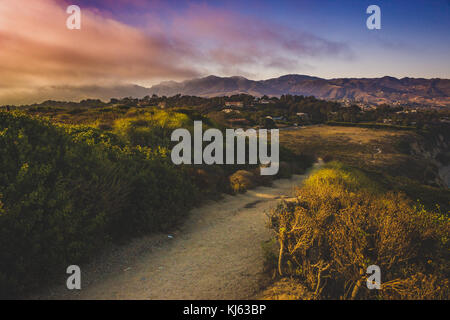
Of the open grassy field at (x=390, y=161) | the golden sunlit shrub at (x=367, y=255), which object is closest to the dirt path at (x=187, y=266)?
the golden sunlit shrub at (x=367, y=255)

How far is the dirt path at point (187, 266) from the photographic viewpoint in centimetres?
511

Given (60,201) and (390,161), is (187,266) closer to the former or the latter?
(60,201)

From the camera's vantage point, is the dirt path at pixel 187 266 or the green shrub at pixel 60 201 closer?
Result: the green shrub at pixel 60 201

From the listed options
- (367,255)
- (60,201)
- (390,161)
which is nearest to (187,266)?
(60,201)

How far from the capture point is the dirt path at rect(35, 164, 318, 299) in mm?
5109

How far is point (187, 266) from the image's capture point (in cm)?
618

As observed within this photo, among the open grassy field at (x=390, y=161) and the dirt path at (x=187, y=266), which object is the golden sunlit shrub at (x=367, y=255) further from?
the open grassy field at (x=390, y=161)

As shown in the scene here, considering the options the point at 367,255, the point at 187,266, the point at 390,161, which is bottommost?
the point at 187,266

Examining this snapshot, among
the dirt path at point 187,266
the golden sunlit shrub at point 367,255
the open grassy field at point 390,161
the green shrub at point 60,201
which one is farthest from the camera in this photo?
the open grassy field at point 390,161

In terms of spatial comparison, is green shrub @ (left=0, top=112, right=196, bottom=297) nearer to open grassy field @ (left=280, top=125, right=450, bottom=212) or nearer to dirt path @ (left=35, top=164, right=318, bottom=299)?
dirt path @ (left=35, top=164, right=318, bottom=299)

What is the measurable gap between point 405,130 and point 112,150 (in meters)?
76.8

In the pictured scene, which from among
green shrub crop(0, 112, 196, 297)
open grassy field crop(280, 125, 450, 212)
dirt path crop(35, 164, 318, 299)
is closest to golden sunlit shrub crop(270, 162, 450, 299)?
dirt path crop(35, 164, 318, 299)
